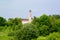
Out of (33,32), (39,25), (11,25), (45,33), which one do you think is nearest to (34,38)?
(33,32)

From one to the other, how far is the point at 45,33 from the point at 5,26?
783cm

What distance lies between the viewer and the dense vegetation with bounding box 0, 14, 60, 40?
1528 cm

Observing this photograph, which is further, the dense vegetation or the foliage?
the dense vegetation

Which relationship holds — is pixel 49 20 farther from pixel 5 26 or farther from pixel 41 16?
pixel 5 26

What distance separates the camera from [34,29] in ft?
53.3

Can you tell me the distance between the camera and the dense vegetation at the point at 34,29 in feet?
50.1

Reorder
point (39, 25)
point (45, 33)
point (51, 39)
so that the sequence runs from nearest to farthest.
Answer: point (51, 39)
point (45, 33)
point (39, 25)

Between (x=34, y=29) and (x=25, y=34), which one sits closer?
(x=25, y=34)

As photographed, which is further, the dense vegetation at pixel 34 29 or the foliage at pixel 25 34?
the dense vegetation at pixel 34 29

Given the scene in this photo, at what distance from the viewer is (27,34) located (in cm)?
1513

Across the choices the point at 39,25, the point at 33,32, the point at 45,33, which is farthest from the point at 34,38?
the point at 39,25

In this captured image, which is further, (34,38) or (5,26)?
(5,26)

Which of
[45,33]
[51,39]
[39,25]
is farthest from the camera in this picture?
[39,25]

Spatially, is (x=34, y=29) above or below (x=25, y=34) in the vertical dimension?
above
